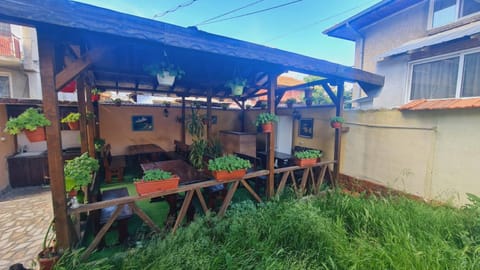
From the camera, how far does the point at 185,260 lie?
2.09 m

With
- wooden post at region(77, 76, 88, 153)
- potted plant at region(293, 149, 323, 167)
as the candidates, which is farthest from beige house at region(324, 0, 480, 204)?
wooden post at region(77, 76, 88, 153)

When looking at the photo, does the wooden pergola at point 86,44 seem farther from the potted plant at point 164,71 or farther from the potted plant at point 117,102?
the potted plant at point 117,102

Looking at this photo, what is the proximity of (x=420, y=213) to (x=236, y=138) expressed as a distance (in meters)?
5.87

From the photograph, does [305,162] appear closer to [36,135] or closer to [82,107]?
[36,135]

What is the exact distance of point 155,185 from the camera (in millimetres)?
2598

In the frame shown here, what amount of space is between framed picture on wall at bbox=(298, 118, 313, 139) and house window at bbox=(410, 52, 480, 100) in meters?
2.41

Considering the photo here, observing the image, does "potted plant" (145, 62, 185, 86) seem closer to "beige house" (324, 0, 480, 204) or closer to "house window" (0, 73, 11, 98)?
"beige house" (324, 0, 480, 204)

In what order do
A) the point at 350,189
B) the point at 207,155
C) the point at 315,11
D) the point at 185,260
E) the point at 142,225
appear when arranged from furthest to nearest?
the point at 315,11 < the point at 350,189 < the point at 207,155 < the point at 142,225 < the point at 185,260

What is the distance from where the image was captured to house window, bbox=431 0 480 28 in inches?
160

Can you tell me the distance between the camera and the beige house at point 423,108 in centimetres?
344

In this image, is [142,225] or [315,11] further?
[315,11]

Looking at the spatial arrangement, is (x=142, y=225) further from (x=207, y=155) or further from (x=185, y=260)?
(x=207, y=155)

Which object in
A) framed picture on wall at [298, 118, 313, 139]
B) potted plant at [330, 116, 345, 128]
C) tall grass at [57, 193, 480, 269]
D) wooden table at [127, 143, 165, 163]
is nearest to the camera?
tall grass at [57, 193, 480, 269]

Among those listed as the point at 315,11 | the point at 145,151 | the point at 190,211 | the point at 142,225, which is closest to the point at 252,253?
the point at 190,211
